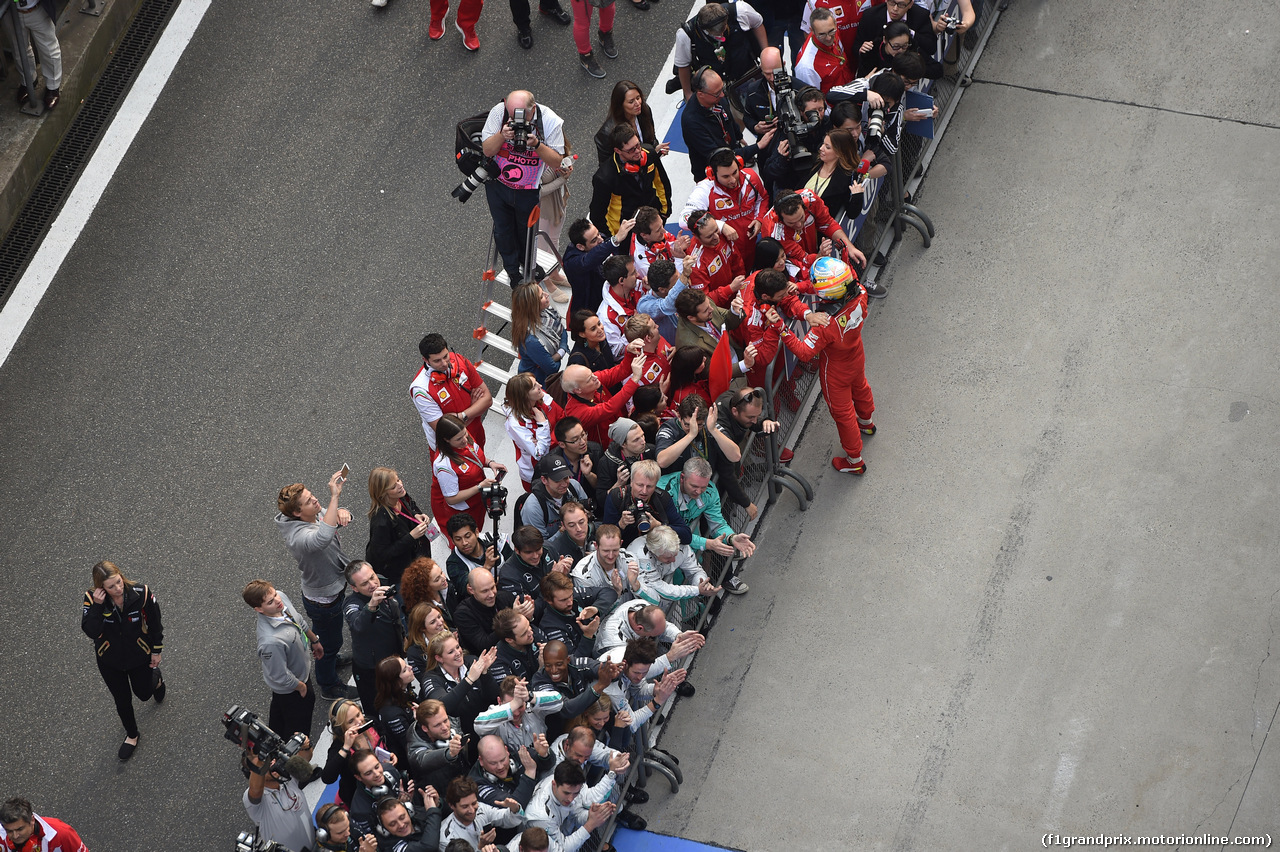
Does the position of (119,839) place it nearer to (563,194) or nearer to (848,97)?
(563,194)

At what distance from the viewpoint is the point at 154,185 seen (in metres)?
12.5

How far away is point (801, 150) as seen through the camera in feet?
33.6

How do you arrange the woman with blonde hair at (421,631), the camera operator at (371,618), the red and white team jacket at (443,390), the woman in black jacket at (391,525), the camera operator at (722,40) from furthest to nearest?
the camera operator at (722,40) < the red and white team jacket at (443,390) < the woman in black jacket at (391,525) < the camera operator at (371,618) < the woman with blonde hair at (421,631)

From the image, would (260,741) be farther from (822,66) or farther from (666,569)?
(822,66)

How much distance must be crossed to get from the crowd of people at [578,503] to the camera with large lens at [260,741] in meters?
0.05

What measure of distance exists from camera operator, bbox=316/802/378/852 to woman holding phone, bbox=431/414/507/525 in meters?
2.32

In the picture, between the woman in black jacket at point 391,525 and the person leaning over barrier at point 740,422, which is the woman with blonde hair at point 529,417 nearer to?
the woman in black jacket at point 391,525

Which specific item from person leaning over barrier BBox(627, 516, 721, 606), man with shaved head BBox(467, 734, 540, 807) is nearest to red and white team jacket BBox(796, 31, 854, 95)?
person leaning over barrier BBox(627, 516, 721, 606)

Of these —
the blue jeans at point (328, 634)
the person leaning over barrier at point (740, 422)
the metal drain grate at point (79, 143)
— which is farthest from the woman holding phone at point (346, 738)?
the metal drain grate at point (79, 143)

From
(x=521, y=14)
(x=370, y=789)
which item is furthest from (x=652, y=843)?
(x=521, y=14)

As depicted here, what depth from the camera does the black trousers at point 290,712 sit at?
9180 mm

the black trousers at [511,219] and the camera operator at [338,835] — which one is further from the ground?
the black trousers at [511,219]

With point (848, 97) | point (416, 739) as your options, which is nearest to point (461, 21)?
point (848, 97)

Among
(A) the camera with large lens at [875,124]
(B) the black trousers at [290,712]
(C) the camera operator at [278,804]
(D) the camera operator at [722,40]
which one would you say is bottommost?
(B) the black trousers at [290,712]
